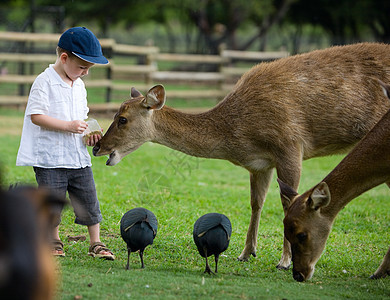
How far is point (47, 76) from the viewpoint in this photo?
19.0 feet

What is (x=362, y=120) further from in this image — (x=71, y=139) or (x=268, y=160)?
(x=71, y=139)

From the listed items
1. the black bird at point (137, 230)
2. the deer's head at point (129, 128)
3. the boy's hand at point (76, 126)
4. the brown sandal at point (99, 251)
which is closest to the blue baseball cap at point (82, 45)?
the boy's hand at point (76, 126)

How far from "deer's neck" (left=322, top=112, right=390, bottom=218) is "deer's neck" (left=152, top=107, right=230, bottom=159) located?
1612mm

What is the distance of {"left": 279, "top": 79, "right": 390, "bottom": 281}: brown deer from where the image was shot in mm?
5328

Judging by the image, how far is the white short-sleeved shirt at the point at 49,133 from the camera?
18.8ft

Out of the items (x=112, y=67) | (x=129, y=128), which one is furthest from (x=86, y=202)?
(x=112, y=67)

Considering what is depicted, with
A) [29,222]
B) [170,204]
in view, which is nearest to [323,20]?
[170,204]

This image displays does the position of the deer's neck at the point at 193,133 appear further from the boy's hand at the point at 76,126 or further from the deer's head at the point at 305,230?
the deer's head at the point at 305,230

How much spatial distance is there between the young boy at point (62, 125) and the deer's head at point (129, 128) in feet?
1.91

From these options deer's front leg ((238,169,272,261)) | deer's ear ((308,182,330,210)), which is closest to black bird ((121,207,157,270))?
deer's ear ((308,182,330,210))

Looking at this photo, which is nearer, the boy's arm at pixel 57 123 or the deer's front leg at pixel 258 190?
the boy's arm at pixel 57 123

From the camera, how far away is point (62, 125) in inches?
223

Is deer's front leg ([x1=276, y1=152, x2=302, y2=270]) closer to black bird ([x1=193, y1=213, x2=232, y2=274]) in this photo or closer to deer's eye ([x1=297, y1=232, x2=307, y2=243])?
deer's eye ([x1=297, y1=232, x2=307, y2=243])

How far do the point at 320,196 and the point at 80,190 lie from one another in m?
2.44
